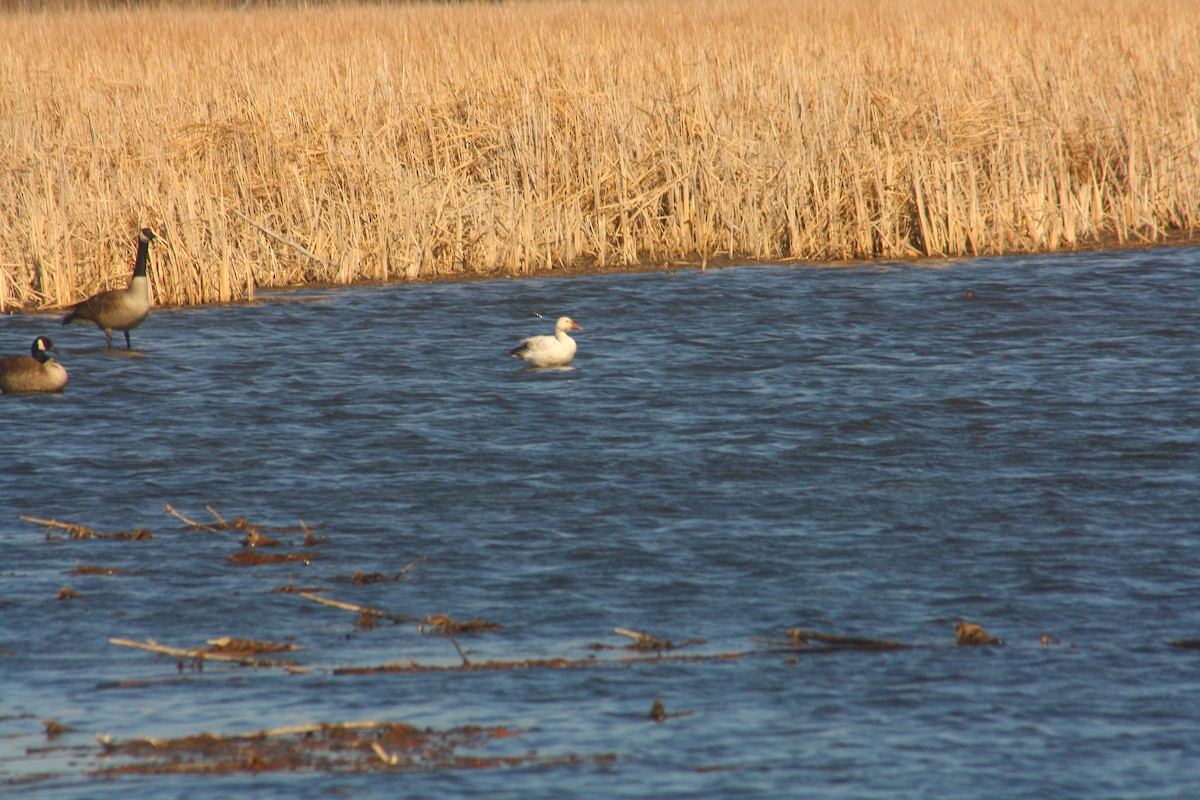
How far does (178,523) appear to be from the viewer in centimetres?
805

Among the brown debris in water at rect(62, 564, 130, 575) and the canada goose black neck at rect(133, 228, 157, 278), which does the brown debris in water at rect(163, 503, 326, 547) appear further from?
the canada goose black neck at rect(133, 228, 157, 278)

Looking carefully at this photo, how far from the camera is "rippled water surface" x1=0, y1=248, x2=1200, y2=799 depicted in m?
5.12

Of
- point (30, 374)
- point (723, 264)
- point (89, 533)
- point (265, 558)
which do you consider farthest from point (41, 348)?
point (723, 264)

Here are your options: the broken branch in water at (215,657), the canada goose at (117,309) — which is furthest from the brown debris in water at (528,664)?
the canada goose at (117,309)

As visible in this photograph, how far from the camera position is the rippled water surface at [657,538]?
512cm

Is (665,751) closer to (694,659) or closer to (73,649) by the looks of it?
(694,659)

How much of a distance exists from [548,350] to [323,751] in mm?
7128

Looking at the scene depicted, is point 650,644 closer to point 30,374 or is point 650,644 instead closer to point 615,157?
point 30,374

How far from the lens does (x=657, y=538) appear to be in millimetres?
7570

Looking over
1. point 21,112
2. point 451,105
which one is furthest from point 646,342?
point 21,112

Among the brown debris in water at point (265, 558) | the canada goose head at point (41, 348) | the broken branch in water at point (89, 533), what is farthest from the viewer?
the canada goose head at point (41, 348)

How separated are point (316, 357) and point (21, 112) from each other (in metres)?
5.17

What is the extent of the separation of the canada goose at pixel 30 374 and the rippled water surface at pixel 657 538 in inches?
6.3

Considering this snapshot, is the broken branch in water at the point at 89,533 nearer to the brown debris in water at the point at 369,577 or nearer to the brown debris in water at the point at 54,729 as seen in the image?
the brown debris in water at the point at 369,577
